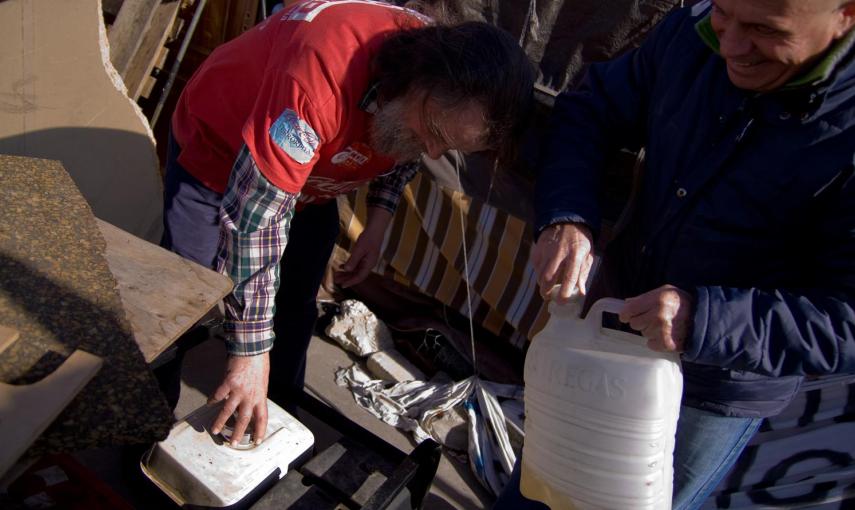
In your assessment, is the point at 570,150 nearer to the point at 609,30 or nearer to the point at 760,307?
the point at 760,307

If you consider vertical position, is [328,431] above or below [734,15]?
below

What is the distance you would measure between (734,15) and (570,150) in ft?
1.48

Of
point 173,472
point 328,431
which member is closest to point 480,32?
point 173,472

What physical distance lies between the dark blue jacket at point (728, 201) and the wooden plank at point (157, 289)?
0.74 metres

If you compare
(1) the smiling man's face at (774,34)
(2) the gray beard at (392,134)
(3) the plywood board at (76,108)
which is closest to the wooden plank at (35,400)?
(2) the gray beard at (392,134)

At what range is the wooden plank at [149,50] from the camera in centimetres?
310

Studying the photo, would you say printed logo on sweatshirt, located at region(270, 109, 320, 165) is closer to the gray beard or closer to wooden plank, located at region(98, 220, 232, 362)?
the gray beard

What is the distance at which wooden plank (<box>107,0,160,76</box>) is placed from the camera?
2.97m

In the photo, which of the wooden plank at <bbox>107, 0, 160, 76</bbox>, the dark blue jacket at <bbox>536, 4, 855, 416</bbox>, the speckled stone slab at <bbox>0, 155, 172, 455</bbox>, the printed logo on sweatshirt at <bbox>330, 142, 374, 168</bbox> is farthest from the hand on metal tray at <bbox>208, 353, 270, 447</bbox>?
the wooden plank at <bbox>107, 0, 160, 76</bbox>

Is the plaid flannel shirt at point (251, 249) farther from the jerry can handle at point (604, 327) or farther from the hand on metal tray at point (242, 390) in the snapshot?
the jerry can handle at point (604, 327)

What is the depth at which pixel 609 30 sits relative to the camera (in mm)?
2463

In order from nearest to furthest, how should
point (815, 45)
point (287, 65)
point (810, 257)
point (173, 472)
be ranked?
1. point (815, 45)
2. point (810, 257)
3. point (287, 65)
4. point (173, 472)

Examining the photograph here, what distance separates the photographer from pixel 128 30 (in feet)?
9.84

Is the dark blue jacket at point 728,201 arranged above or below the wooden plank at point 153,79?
above
